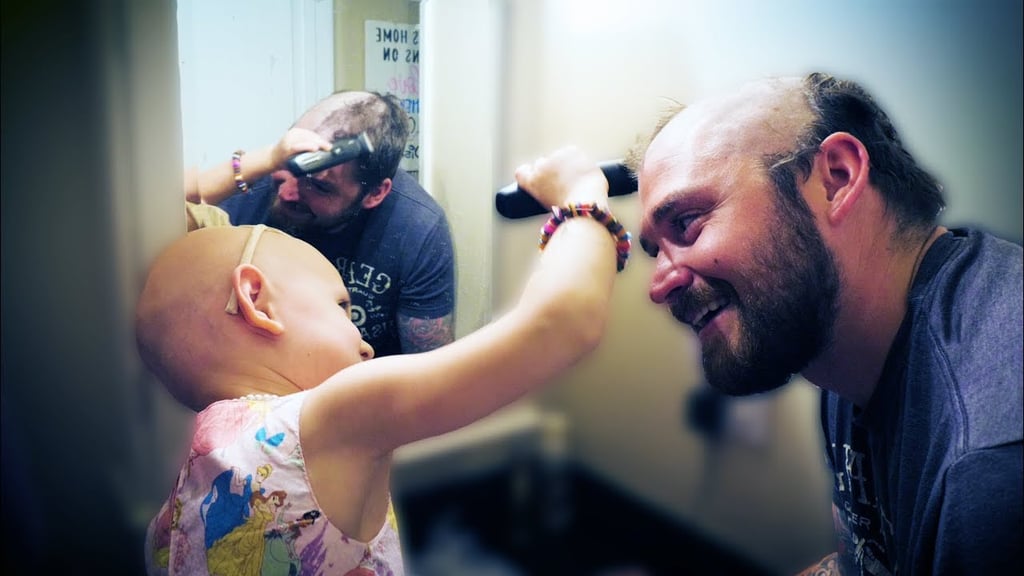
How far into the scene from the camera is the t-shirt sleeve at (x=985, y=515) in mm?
563

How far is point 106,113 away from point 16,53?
0.09m

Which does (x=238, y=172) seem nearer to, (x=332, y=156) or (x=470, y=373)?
(x=332, y=156)

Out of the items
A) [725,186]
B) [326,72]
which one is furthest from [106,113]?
[725,186]

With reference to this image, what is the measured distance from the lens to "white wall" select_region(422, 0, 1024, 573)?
777 millimetres

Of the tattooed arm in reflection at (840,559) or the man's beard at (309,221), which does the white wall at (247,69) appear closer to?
the man's beard at (309,221)

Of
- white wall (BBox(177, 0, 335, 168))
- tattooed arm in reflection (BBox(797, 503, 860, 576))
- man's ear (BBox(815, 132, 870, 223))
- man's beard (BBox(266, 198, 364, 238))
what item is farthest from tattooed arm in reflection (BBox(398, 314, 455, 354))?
tattooed arm in reflection (BBox(797, 503, 860, 576))

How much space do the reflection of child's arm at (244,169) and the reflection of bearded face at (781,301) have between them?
1.44 ft


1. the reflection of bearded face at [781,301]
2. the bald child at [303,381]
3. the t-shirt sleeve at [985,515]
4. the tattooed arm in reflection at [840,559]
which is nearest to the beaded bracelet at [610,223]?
the bald child at [303,381]

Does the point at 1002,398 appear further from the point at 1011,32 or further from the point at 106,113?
the point at 106,113

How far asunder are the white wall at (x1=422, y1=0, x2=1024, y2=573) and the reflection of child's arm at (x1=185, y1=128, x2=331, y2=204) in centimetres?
14

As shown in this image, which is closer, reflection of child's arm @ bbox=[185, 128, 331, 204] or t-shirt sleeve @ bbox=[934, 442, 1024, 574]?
t-shirt sleeve @ bbox=[934, 442, 1024, 574]

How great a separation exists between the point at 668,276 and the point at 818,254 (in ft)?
0.52

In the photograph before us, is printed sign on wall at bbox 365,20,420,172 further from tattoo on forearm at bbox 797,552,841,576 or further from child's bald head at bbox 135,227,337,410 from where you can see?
tattoo on forearm at bbox 797,552,841,576

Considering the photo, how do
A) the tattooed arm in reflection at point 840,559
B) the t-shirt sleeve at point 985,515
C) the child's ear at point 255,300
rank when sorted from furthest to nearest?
the tattooed arm in reflection at point 840,559, the child's ear at point 255,300, the t-shirt sleeve at point 985,515
